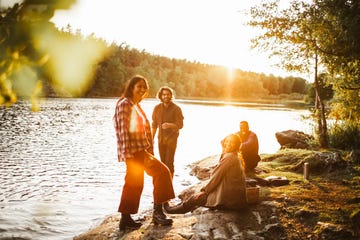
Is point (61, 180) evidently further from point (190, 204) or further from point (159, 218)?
point (159, 218)

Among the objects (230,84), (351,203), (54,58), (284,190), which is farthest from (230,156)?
(230,84)

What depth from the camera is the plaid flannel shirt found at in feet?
18.5

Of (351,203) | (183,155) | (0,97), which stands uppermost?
(0,97)

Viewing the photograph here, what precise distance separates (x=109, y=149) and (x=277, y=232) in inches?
621

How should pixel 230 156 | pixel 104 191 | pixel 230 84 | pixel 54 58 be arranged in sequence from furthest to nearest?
pixel 230 84, pixel 104 191, pixel 230 156, pixel 54 58

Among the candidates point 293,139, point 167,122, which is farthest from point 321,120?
point 167,122

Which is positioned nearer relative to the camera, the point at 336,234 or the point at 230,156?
the point at 336,234

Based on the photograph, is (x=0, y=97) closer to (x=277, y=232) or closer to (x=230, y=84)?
(x=277, y=232)

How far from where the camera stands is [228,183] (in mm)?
6727

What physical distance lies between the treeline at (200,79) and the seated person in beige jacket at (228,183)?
366 feet

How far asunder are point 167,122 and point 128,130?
9.07ft

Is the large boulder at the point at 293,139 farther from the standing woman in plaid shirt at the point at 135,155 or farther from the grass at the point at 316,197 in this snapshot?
the standing woman in plaid shirt at the point at 135,155

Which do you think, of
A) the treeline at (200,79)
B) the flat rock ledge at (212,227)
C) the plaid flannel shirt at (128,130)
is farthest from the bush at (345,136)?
the treeline at (200,79)

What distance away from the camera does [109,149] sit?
2044cm
